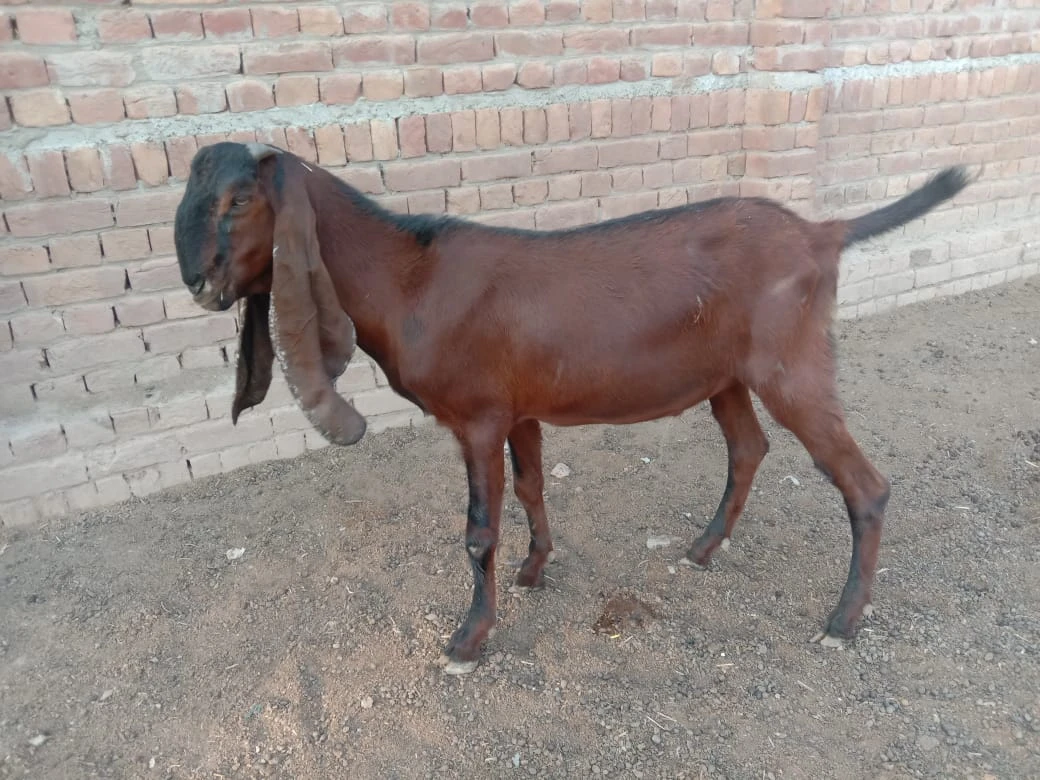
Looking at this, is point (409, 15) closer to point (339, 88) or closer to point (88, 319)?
point (339, 88)

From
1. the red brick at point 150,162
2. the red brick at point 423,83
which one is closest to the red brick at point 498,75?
the red brick at point 423,83

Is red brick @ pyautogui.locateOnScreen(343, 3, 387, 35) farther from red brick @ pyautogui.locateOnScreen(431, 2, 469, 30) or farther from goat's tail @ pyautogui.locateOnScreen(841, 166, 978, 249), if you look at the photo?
goat's tail @ pyautogui.locateOnScreen(841, 166, 978, 249)

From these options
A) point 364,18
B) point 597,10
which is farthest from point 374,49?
point 597,10

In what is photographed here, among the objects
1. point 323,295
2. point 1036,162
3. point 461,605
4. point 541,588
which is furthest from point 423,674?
point 1036,162

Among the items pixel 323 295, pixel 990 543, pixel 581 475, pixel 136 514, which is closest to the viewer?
pixel 323 295

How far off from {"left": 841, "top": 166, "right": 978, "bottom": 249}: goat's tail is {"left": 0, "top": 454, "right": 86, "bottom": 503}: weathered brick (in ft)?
12.5

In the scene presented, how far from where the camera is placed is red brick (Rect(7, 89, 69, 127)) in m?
3.45

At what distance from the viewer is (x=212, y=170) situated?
2293 mm

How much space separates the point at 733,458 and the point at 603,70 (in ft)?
8.18

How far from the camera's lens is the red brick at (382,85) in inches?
159

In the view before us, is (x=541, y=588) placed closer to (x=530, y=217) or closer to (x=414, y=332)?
(x=414, y=332)

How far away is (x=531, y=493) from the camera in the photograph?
3344 mm

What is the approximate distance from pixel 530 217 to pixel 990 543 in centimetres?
297

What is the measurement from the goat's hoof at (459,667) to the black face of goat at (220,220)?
5.28 feet
